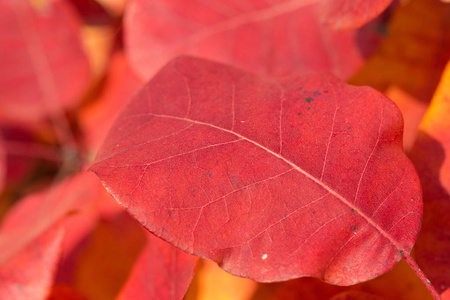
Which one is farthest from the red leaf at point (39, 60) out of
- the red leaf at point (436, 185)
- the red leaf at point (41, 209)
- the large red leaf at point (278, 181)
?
the red leaf at point (436, 185)

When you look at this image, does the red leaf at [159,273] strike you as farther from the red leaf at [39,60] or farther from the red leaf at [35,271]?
the red leaf at [39,60]

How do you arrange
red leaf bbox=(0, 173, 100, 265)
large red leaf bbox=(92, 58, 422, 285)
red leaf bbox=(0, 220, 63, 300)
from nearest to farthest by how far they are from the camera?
large red leaf bbox=(92, 58, 422, 285)
red leaf bbox=(0, 220, 63, 300)
red leaf bbox=(0, 173, 100, 265)

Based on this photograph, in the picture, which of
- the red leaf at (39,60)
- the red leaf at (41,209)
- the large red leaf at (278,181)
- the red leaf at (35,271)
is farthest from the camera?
the red leaf at (39,60)

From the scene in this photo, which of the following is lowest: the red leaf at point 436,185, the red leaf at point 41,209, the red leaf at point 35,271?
the red leaf at point 41,209

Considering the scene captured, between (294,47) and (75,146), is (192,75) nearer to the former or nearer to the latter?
(294,47)

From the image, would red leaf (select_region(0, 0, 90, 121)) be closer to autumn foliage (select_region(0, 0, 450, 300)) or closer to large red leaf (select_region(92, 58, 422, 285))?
autumn foliage (select_region(0, 0, 450, 300))

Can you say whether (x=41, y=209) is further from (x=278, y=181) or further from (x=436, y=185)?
(x=436, y=185)

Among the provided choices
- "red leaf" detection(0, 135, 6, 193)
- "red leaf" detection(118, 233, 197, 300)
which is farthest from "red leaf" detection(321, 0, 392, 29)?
"red leaf" detection(0, 135, 6, 193)
